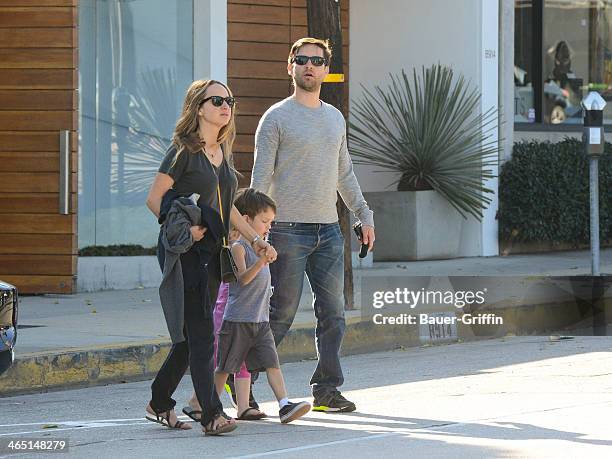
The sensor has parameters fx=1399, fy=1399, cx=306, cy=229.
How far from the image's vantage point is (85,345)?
10.1m

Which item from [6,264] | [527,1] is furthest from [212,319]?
[527,1]

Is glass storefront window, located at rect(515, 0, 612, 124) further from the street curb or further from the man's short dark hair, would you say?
the man's short dark hair

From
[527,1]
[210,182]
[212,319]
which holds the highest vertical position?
[527,1]

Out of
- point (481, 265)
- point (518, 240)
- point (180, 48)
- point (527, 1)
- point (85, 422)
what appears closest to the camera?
point (85, 422)

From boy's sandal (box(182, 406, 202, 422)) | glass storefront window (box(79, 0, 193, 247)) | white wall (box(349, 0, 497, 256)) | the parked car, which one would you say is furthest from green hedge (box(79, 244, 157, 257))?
boy's sandal (box(182, 406, 202, 422))

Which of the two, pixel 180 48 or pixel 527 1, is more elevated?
pixel 527 1

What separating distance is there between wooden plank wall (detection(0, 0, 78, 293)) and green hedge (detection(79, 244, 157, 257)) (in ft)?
1.71

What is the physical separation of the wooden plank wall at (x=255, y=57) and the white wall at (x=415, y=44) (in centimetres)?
248

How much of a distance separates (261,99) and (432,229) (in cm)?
322

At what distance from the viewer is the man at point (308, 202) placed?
7.77 m

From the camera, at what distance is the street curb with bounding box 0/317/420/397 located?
30.5ft

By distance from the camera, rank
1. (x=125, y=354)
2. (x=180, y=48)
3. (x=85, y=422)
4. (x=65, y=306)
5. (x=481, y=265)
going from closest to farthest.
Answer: (x=85, y=422) < (x=125, y=354) < (x=65, y=306) < (x=180, y=48) < (x=481, y=265)

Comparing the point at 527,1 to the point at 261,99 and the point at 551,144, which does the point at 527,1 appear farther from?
the point at 261,99

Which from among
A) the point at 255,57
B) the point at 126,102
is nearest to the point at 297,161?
the point at 126,102
